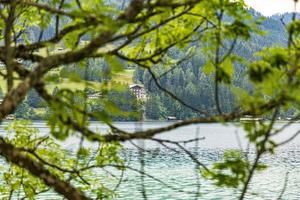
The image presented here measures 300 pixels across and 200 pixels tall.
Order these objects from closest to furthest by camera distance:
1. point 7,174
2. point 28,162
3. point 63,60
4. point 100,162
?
point 63,60 < point 28,162 < point 100,162 < point 7,174

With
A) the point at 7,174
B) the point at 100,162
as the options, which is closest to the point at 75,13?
the point at 100,162

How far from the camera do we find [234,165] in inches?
129

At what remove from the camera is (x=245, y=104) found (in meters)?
2.75

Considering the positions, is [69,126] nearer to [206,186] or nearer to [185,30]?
[185,30]

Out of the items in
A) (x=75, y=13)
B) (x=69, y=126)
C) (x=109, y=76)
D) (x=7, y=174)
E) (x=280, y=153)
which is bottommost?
(x=280, y=153)

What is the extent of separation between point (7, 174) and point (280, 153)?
8344 cm

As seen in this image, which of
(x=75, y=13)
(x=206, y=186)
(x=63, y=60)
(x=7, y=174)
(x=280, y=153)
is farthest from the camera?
(x=280, y=153)

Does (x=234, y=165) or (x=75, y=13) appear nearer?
(x=75, y=13)

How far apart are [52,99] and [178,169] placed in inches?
2327

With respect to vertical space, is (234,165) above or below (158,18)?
below

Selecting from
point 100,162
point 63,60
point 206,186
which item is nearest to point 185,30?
point 63,60

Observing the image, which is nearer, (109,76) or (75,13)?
(75,13)

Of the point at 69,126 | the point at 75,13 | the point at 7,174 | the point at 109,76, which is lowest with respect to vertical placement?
the point at 7,174

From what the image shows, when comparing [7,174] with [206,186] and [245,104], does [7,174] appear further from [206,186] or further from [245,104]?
[206,186]
